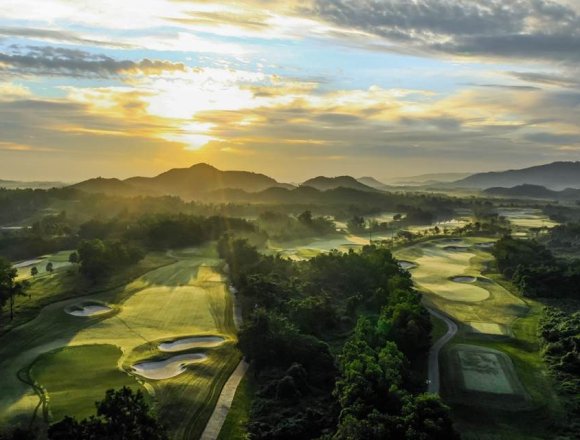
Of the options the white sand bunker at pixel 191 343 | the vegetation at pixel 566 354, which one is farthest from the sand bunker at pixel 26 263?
the vegetation at pixel 566 354

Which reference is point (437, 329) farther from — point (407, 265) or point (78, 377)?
point (407, 265)

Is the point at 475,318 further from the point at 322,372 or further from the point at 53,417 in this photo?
the point at 53,417

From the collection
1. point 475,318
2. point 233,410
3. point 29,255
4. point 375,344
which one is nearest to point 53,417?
point 233,410

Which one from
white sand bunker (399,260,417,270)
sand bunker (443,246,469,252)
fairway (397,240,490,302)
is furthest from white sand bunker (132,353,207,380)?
sand bunker (443,246,469,252)

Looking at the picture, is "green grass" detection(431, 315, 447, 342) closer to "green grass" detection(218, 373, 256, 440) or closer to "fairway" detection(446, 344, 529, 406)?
"fairway" detection(446, 344, 529, 406)

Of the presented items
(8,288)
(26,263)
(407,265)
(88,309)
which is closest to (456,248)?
(407,265)

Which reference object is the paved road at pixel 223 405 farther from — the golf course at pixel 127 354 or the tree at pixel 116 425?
the tree at pixel 116 425
